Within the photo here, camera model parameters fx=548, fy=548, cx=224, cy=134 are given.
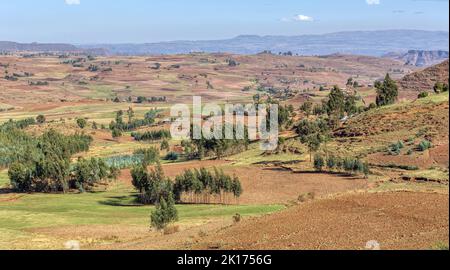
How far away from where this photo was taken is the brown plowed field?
30766 millimetres

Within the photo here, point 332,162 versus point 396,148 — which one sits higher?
point 396,148

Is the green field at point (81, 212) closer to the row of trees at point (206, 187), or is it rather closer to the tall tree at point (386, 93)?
the row of trees at point (206, 187)

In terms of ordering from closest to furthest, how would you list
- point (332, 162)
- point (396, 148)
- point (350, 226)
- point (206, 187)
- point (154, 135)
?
1. point (350, 226)
2. point (206, 187)
3. point (332, 162)
4. point (396, 148)
5. point (154, 135)

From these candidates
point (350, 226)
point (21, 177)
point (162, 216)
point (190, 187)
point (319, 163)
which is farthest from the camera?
point (21, 177)

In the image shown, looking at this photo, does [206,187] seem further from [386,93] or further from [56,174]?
[386,93]

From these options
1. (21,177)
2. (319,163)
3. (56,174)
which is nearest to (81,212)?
(56,174)

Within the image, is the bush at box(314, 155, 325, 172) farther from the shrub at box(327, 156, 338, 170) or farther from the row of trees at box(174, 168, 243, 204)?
the row of trees at box(174, 168, 243, 204)

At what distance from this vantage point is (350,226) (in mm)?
34844

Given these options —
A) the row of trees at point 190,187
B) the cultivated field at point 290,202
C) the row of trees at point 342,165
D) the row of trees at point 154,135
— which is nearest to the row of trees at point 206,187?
the row of trees at point 190,187

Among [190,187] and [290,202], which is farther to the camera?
[190,187]

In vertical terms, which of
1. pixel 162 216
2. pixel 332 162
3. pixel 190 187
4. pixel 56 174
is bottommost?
pixel 56 174

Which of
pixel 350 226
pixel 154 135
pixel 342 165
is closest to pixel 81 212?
pixel 342 165
